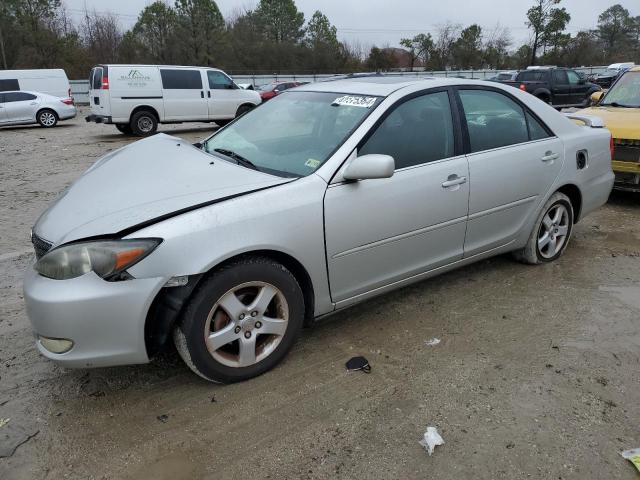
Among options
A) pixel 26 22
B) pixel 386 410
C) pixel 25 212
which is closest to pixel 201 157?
pixel 386 410

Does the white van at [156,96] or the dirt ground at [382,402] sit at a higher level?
the white van at [156,96]

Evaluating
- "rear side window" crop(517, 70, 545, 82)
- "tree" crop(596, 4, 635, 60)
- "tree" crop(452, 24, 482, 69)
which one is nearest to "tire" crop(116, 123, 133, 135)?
"rear side window" crop(517, 70, 545, 82)

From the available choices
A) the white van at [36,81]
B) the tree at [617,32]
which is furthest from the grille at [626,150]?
the tree at [617,32]

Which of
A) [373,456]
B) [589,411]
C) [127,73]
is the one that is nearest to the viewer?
[373,456]

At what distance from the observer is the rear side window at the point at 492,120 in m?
3.63

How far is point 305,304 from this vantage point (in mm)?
2959

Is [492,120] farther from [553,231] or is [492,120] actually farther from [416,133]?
[553,231]

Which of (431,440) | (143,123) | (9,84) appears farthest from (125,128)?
(431,440)

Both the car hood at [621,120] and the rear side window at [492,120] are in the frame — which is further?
the car hood at [621,120]

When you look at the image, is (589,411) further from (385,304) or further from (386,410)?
(385,304)

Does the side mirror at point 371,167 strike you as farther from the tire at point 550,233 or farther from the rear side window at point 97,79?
the rear side window at point 97,79

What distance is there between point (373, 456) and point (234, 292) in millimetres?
1032

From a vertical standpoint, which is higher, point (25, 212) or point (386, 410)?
point (25, 212)

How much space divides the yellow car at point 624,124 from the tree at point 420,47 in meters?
57.4
